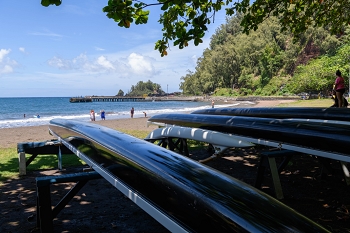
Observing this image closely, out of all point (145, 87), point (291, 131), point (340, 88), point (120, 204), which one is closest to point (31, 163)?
point (120, 204)

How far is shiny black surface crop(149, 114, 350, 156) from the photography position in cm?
380

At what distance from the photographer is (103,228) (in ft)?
10.4

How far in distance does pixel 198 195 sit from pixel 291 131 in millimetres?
3091

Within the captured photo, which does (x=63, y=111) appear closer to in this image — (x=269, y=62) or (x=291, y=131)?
(x=269, y=62)

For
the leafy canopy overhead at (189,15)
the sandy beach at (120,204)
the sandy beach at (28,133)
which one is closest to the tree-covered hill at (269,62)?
the sandy beach at (28,133)

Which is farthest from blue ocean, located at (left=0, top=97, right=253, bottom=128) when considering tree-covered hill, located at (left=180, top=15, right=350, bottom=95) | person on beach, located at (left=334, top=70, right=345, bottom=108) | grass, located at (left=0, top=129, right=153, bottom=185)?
person on beach, located at (left=334, top=70, right=345, bottom=108)

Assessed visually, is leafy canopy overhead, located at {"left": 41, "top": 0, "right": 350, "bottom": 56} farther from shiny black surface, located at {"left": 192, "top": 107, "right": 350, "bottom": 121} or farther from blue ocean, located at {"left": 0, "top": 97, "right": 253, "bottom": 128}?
blue ocean, located at {"left": 0, "top": 97, "right": 253, "bottom": 128}

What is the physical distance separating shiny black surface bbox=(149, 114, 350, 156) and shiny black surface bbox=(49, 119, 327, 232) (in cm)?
225

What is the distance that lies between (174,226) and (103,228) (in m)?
1.70

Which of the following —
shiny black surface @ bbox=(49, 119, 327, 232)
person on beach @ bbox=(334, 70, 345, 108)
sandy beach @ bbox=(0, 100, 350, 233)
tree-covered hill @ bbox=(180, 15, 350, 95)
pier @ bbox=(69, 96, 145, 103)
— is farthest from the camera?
pier @ bbox=(69, 96, 145, 103)

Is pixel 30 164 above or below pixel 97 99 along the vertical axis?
below

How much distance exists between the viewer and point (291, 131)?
4453 millimetres

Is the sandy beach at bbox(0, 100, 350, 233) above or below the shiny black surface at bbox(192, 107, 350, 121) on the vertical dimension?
below

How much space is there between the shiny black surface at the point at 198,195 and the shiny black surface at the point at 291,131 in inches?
88.7
